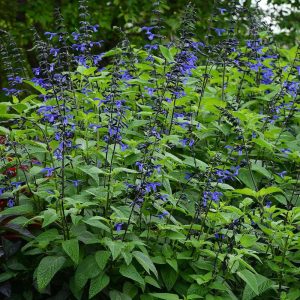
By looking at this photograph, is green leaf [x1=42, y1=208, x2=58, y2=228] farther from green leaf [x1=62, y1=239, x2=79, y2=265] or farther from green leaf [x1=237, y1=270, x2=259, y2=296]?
green leaf [x1=237, y1=270, x2=259, y2=296]

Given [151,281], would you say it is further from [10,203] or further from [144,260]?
[10,203]

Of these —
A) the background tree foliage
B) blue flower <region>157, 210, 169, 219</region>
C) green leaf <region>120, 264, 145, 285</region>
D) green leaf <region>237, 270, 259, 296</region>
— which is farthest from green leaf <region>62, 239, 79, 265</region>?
the background tree foliage

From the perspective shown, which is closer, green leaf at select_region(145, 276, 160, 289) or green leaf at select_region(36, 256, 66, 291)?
green leaf at select_region(36, 256, 66, 291)

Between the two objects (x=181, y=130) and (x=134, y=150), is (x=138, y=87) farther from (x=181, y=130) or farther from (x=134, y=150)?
(x=134, y=150)

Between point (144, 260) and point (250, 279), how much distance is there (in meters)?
0.69

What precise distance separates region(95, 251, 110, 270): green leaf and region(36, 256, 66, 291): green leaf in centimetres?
22

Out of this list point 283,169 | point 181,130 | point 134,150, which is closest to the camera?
point 134,150

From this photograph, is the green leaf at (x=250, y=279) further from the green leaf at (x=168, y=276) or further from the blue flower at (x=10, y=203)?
the blue flower at (x=10, y=203)

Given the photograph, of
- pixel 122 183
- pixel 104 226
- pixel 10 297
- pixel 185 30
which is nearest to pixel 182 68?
pixel 185 30

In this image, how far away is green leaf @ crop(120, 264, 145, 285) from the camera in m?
3.71

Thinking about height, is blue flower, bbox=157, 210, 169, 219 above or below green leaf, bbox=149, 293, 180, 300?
above

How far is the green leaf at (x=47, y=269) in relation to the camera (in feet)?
12.0

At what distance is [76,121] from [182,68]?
0.92m

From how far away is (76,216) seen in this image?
3.79 metres
